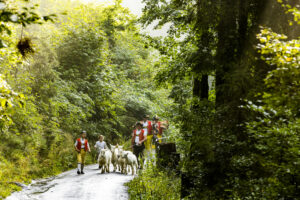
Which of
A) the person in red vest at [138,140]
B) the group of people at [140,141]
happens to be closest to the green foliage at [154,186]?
the group of people at [140,141]

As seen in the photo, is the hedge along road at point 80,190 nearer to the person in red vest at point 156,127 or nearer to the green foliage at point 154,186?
the green foliage at point 154,186

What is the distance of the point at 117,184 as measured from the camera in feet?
41.3

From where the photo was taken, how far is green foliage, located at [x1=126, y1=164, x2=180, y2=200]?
9781 millimetres

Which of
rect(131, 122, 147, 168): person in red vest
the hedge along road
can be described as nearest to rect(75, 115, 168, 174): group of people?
rect(131, 122, 147, 168): person in red vest

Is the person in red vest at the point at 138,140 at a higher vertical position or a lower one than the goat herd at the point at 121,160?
higher

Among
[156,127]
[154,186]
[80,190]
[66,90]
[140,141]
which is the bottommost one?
[80,190]

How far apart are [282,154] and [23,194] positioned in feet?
32.4

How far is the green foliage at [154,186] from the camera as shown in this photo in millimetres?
9781

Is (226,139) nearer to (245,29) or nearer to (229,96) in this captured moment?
(229,96)

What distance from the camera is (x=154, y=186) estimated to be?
10.1 metres

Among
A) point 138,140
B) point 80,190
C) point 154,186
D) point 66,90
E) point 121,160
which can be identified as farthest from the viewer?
point 66,90

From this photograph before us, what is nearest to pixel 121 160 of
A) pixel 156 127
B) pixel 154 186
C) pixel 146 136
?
pixel 146 136

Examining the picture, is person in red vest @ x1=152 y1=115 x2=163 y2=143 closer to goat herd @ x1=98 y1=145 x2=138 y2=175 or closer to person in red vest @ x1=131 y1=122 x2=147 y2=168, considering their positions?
person in red vest @ x1=131 y1=122 x2=147 y2=168

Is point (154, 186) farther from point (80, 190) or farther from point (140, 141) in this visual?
point (140, 141)
